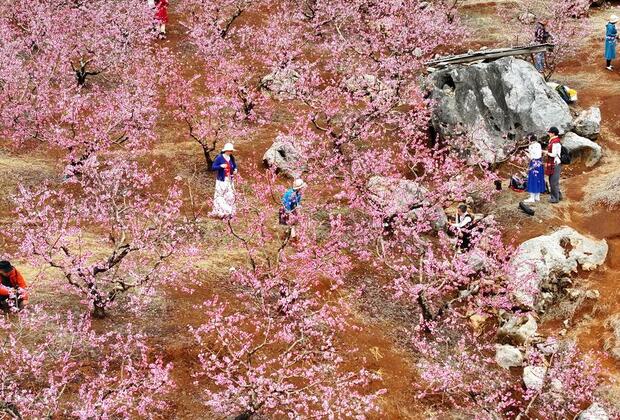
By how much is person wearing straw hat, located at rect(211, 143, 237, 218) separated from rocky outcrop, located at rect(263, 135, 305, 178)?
456 cm

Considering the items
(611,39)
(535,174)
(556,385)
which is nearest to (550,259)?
(535,174)

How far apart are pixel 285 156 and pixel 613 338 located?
524 inches

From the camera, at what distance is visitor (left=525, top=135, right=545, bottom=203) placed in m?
19.6

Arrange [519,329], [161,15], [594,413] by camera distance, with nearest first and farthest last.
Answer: [594,413] → [519,329] → [161,15]

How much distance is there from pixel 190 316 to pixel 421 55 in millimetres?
24009

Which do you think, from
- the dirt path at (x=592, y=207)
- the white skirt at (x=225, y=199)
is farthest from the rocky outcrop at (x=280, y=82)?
the dirt path at (x=592, y=207)

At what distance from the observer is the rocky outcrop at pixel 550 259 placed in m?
16.3

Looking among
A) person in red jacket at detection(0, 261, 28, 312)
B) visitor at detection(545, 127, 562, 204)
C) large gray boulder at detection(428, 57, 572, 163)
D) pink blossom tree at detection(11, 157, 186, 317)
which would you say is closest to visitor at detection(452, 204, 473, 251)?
visitor at detection(545, 127, 562, 204)

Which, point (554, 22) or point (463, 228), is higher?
point (554, 22)

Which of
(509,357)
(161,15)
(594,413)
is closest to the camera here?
(594,413)

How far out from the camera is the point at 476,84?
24.8 metres

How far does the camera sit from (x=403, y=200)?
1994cm

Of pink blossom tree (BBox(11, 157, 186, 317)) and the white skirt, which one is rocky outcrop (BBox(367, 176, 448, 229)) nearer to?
the white skirt

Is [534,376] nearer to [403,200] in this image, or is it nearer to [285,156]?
[403,200]
